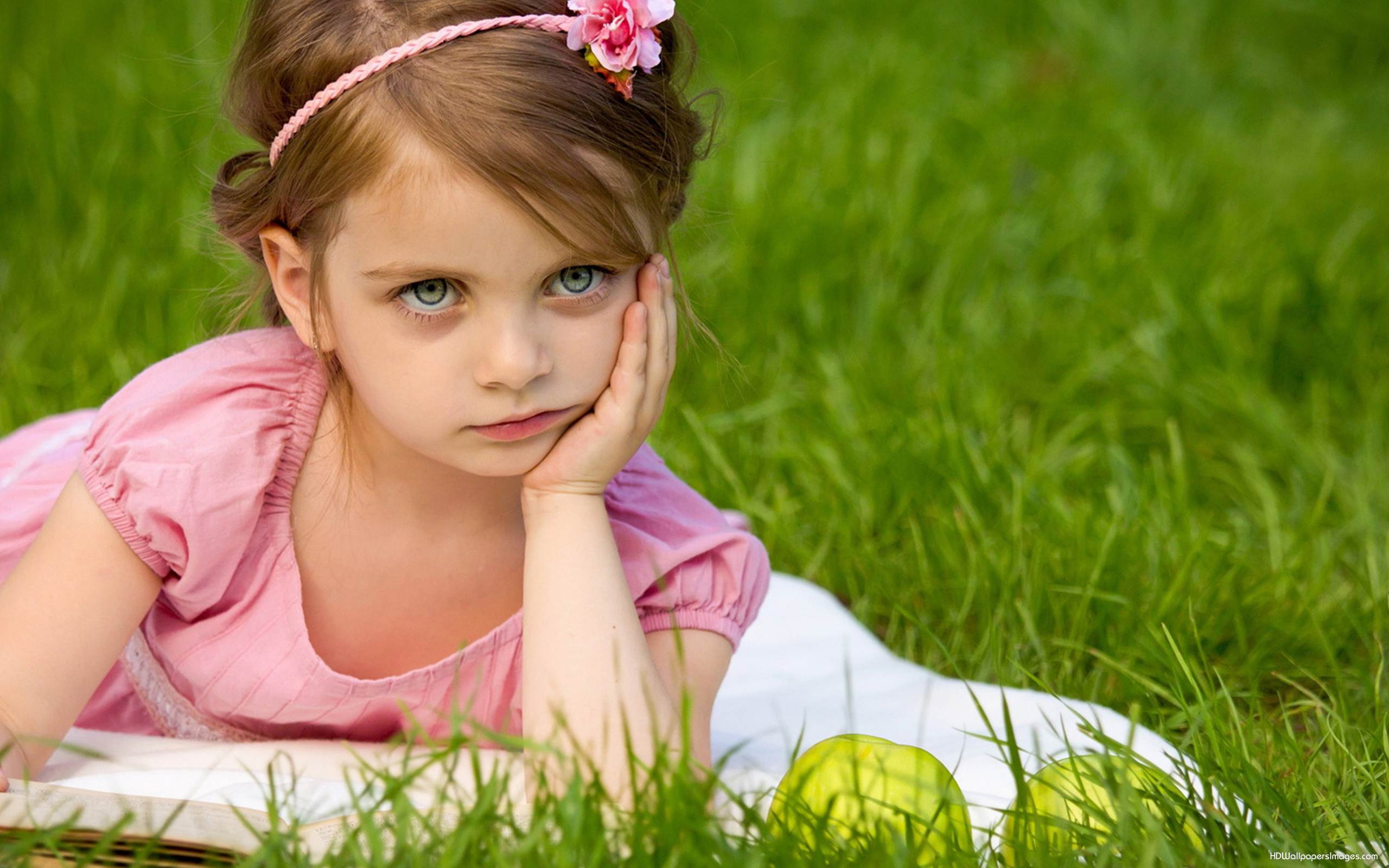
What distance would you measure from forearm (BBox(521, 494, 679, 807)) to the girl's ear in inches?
13.8

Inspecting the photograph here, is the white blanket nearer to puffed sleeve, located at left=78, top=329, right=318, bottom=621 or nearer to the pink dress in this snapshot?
the pink dress

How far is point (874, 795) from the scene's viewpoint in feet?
5.82

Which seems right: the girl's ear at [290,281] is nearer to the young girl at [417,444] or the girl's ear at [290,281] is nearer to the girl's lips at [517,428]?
the young girl at [417,444]

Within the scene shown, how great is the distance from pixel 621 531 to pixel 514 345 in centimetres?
48

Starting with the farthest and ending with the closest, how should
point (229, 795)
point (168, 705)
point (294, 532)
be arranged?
1. point (168, 705)
2. point (294, 532)
3. point (229, 795)

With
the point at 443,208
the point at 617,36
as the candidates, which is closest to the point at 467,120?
the point at 443,208

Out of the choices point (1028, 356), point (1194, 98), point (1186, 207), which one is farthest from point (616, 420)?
point (1194, 98)

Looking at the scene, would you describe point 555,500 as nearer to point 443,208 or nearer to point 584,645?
point 584,645

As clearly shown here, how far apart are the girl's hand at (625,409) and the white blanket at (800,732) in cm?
39

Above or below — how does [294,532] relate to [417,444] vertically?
below

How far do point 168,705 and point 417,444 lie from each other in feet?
2.24

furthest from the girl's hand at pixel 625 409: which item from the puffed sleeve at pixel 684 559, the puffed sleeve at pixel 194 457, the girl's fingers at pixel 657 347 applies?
the puffed sleeve at pixel 194 457

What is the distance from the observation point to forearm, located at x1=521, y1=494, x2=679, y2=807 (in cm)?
184

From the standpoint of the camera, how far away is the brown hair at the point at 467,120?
1.69 metres
